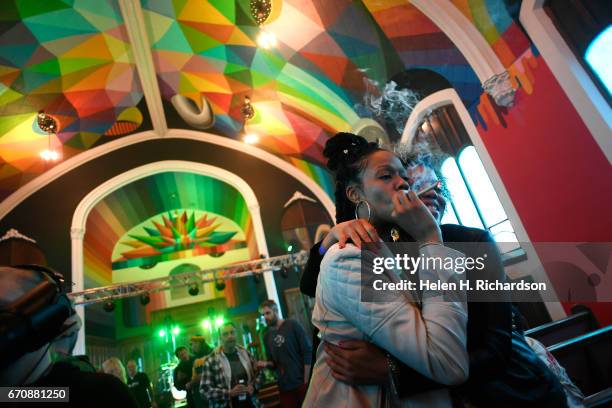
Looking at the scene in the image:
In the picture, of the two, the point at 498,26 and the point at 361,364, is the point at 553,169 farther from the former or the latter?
the point at 361,364

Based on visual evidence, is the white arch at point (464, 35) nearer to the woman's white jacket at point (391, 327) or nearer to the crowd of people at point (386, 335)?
the crowd of people at point (386, 335)

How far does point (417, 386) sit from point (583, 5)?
3.53 m

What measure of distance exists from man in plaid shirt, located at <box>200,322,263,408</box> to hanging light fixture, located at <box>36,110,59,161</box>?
583cm

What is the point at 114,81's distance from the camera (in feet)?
22.5

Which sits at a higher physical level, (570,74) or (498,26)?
(498,26)

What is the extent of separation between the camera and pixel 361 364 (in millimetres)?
779

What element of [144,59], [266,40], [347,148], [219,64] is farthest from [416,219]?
[144,59]

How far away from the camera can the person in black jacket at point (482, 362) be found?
0.77 meters

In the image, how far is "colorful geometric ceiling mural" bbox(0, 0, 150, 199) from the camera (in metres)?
5.29

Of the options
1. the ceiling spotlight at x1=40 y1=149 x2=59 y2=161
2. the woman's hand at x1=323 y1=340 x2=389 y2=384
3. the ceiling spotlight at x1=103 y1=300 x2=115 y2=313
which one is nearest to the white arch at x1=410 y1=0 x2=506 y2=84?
the woman's hand at x1=323 y1=340 x2=389 y2=384

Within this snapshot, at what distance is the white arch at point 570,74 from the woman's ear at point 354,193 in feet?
8.90

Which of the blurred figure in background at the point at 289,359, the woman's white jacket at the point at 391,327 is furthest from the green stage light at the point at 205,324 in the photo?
the woman's white jacket at the point at 391,327

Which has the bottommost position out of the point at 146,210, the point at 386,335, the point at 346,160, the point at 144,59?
the point at 386,335

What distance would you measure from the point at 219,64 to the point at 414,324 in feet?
22.0
